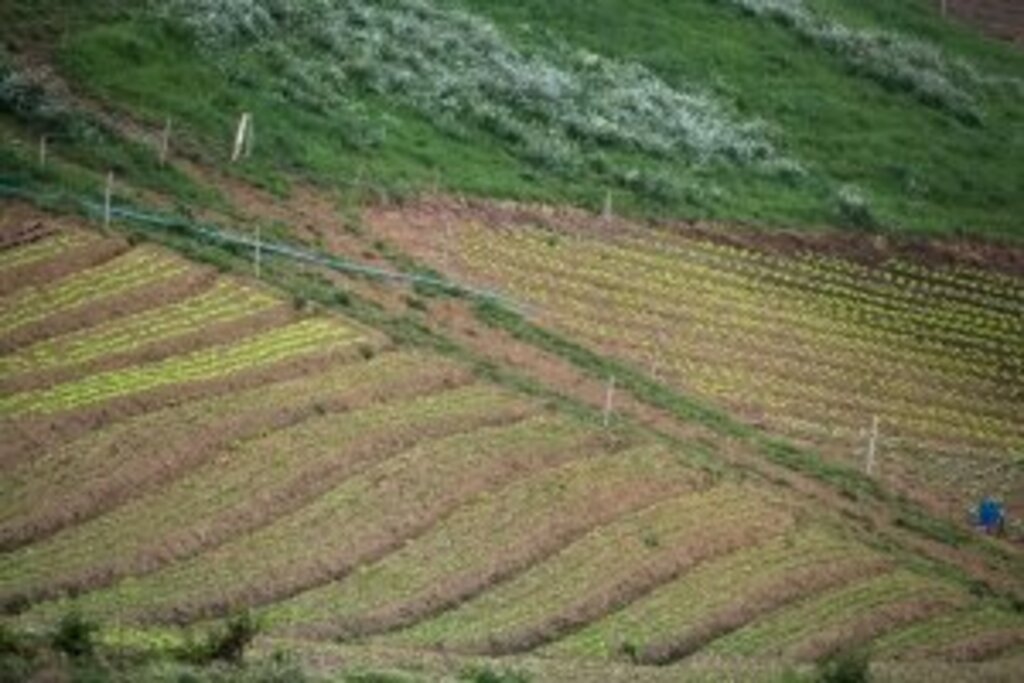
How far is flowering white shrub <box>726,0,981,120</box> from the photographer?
9256 cm

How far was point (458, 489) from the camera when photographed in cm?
5112

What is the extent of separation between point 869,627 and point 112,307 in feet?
56.0

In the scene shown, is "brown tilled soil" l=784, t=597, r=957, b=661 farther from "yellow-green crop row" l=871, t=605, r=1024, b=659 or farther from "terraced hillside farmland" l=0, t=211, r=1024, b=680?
"yellow-green crop row" l=871, t=605, r=1024, b=659

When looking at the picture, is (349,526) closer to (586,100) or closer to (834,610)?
(834,610)

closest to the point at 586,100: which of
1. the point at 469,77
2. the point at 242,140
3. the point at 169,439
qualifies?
the point at 469,77

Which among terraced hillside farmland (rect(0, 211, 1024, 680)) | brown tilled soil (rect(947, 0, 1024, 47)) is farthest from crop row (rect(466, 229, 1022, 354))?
brown tilled soil (rect(947, 0, 1024, 47))

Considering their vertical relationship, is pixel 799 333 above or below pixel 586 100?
below

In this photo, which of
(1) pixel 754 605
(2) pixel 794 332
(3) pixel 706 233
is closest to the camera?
(1) pixel 754 605

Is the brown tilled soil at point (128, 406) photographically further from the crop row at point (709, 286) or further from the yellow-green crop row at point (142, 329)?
the crop row at point (709, 286)

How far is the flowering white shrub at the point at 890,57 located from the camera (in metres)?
92.6

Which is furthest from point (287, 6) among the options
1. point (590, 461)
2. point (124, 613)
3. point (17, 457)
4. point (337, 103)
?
point (124, 613)

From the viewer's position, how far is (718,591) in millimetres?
49656

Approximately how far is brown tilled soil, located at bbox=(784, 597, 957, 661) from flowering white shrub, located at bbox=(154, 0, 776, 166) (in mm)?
28367

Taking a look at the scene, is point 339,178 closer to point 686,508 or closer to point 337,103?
point 337,103
